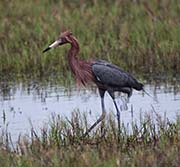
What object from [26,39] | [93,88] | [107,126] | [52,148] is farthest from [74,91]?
[52,148]

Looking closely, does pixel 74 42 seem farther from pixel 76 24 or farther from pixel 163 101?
pixel 76 24

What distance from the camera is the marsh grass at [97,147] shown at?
6936mm

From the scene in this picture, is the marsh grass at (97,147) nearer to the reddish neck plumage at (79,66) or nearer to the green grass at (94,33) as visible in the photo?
the reddish neck plumage at (79,66)

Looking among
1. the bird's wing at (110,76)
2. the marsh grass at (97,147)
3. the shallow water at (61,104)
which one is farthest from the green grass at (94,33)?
the marsh grass at (97,147)

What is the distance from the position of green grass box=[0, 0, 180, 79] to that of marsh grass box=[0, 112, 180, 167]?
358cm

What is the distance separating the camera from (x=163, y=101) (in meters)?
10.8

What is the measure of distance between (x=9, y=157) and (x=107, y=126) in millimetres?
1335

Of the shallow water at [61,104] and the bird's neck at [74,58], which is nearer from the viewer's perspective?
the bird's neck at [74,58]

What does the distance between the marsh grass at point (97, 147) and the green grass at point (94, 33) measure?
3.58 meters

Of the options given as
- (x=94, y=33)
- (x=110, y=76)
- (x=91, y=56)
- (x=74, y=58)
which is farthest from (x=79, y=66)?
(x=94, y=33)

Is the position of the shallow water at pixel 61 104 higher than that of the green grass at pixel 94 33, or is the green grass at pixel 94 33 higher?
the green grass at pixel 94 33

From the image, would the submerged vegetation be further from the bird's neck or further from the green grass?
the bird's neck

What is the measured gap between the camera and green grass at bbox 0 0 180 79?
41.0ft

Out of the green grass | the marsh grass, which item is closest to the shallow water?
the green grass
